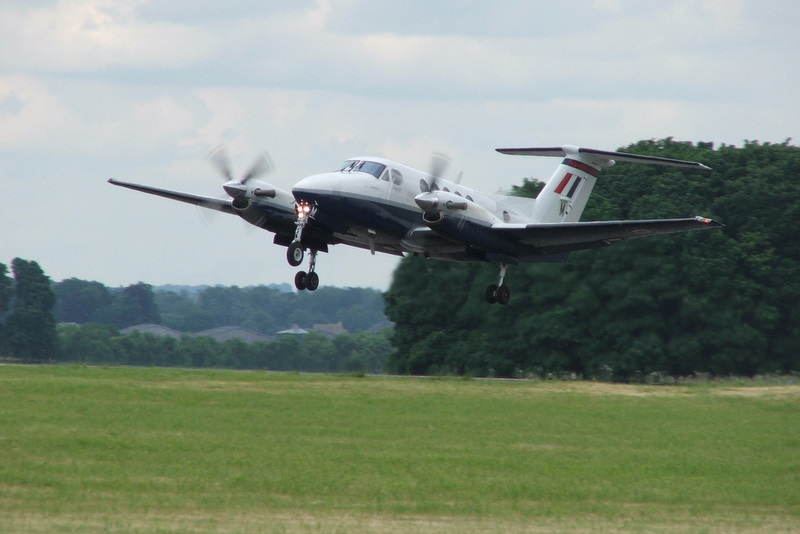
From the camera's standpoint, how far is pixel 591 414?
93.1 ft

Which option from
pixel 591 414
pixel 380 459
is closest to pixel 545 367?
pixel 591 414

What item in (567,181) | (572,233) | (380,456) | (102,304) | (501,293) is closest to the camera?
(380,456)

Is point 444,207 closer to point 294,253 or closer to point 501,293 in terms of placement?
point 294,253

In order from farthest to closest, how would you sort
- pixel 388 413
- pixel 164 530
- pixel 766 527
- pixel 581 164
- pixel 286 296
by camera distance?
1. pixel 286 296
2. pixel 581 164
3. pixel 388 413
4. pixel 766 527
5. pixel 164 530

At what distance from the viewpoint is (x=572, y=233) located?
31062 millimetres

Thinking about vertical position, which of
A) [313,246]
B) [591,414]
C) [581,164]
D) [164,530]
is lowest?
[164,530]

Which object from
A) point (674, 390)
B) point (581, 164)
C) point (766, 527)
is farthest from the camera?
point (581, 164)

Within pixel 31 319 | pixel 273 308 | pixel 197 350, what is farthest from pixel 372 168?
pixel 273 308

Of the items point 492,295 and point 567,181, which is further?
point 567,181

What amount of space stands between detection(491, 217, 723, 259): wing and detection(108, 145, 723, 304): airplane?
3 centimetres

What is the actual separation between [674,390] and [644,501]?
15489mm

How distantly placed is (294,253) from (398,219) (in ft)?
9.94

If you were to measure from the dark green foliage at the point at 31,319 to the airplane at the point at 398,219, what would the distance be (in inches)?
967

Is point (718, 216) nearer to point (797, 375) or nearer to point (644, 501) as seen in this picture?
point (797, 375)
